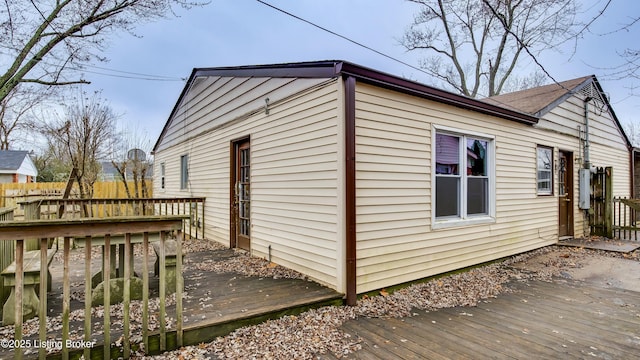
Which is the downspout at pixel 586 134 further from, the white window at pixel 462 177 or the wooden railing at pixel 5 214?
the wooden railing at pixel 5 214

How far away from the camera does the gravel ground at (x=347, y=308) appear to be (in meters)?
2.64

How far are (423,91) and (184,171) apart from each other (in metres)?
6.96

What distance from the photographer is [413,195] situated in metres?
4.36

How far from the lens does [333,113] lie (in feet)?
12.4

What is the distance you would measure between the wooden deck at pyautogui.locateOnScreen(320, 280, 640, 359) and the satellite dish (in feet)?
42.3

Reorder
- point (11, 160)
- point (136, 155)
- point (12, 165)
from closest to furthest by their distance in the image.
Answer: point (136, 155), point (12, 165), point (11, 160)

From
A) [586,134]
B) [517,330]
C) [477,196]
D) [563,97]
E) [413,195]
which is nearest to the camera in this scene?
[517,330]

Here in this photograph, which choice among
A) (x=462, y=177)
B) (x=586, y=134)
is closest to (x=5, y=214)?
(x=462, y=177)

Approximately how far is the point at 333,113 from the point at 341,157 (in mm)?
538

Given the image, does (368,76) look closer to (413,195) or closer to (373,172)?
(373,172)

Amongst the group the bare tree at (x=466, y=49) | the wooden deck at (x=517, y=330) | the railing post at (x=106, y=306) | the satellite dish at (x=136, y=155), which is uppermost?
the bare tree at (x=466, y=49)

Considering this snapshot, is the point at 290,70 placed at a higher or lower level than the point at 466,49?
lower

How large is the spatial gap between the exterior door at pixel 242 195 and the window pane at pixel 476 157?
3.70 metres

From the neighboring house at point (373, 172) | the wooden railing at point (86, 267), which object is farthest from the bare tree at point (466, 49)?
the wooden railing at point (86, 267)
